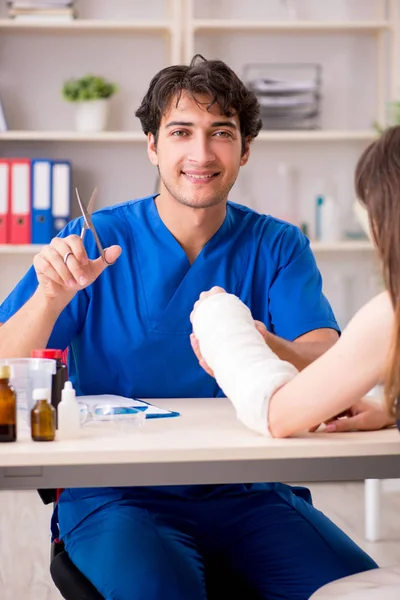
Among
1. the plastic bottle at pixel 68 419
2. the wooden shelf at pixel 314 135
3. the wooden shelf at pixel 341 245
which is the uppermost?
the wooden shelf at pixel 314 135

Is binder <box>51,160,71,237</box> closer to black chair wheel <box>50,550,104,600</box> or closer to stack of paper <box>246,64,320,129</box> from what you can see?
stack of paper <box>246,64,320,129</box>

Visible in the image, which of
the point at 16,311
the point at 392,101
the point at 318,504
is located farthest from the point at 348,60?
the point at 16,311

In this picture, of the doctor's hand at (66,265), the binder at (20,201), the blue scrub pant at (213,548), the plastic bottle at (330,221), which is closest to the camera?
the blue scrub pant at (213,548)

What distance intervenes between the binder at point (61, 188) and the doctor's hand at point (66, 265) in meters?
2.10

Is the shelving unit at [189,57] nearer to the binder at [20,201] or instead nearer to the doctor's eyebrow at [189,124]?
the binder at [20,201]

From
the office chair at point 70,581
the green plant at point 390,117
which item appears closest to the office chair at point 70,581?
the office chair at point 70,581

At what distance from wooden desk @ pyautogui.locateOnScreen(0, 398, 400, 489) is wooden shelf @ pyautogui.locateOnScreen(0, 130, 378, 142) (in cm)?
262

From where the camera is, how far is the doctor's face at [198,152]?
191 centimetres

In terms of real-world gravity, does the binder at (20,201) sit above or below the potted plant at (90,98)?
below

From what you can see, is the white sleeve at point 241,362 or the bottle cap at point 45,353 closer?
the white sleeve at point 241,362

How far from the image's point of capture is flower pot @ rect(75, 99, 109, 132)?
151 inches

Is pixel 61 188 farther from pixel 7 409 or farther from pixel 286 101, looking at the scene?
pixel 7 409

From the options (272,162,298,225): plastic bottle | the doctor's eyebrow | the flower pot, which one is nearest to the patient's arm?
the doctor's eyebrow

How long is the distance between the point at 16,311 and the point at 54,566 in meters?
0.55
